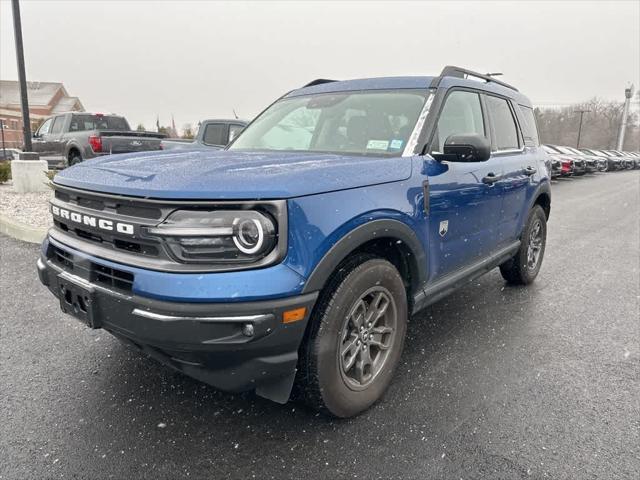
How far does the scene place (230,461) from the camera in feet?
6.98

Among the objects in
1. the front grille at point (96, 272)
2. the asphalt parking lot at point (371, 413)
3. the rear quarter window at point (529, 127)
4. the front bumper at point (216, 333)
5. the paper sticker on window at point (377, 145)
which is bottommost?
the asphalt parking lot at point (371, 413)

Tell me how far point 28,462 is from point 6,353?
1.29m

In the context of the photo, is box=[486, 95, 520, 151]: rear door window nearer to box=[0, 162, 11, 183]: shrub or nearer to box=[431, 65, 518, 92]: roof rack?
box=[431, 65, 518, 92]: roof rack

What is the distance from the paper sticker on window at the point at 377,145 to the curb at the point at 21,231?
4.75m

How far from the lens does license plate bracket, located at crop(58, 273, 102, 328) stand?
6.77 feet

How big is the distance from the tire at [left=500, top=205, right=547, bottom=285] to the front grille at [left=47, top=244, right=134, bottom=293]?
3685 millimetres

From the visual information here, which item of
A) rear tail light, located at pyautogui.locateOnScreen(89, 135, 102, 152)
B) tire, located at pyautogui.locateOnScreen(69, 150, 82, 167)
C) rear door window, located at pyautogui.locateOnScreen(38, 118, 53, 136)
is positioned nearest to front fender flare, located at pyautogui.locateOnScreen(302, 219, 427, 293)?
rear tail light, located at pyautogui.locateOnScreen(89, 135, 102, 152)

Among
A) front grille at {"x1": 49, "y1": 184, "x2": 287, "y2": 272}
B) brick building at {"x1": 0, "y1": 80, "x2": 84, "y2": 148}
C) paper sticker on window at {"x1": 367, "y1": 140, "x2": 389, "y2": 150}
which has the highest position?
brick building at {"x1": 0, "y1": 80, "x2": 84, "y2": 148}

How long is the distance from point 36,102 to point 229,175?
68.7 meters

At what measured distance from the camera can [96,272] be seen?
2117mm

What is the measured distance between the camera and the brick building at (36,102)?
163 feet

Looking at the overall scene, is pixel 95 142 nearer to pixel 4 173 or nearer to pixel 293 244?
pixel 4 173

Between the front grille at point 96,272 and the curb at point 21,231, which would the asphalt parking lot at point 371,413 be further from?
the curb at point 21,231

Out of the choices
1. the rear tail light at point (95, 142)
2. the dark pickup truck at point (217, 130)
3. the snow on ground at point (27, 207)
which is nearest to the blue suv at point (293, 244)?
the snow on ground at point (27, 207)
